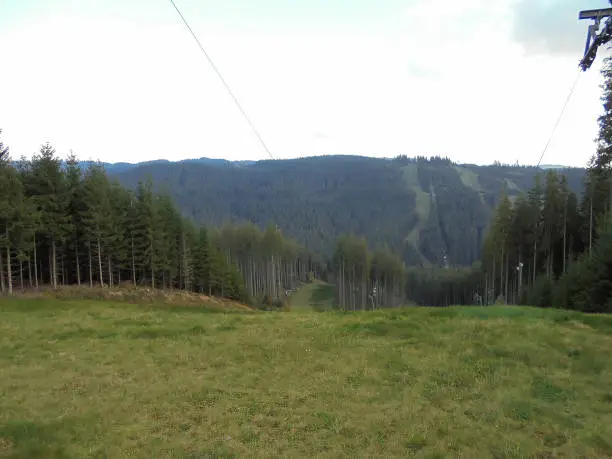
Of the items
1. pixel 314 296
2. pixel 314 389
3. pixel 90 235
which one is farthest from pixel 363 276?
pixel 314 389

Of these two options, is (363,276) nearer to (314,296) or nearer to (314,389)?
(314,296)

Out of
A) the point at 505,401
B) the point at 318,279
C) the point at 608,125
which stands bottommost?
the point at 318,279

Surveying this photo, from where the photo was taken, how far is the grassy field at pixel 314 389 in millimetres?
8414

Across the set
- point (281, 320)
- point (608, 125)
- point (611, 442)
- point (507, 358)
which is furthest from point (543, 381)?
point (608, 125)

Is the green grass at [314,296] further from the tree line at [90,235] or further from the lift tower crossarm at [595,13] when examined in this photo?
the lift tower crossarm at [595,13]

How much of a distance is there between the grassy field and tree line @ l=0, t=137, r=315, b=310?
2376 centimetres

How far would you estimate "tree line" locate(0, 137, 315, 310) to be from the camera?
1506 inches

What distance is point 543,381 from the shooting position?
1196 cm

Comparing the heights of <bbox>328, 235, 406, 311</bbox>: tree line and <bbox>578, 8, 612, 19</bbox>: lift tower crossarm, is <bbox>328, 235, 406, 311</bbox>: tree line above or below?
below

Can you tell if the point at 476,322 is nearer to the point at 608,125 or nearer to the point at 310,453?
the point at 310,453

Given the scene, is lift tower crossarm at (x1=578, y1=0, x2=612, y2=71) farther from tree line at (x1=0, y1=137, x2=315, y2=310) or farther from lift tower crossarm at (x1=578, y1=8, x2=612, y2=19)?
tree line at (x1=0, y1=137, x2=315, y2=310)

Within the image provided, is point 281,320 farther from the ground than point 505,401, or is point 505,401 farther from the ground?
point 505,401

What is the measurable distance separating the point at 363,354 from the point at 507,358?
467cm

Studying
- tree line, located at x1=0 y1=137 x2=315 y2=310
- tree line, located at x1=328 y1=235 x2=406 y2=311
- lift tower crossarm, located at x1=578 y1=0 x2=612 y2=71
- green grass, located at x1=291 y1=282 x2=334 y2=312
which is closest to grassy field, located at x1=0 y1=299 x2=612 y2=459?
lift tower crossarm, located at x1=578 y1=0 x2=612 y2=71
